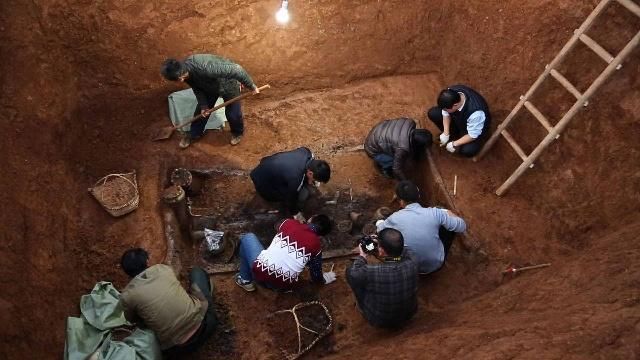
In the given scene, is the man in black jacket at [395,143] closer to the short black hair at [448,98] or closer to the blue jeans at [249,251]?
the short black hair at [448,98]

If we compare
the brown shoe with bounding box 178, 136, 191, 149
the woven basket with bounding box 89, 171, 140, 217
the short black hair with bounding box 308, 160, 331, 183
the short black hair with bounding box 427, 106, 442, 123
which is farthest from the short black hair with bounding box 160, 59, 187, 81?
the short black hair with bounding box 427, 106, 442, 123

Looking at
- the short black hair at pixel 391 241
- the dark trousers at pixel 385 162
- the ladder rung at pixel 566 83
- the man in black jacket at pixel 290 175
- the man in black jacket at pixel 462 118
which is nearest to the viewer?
the short black hair at pixel 391 241

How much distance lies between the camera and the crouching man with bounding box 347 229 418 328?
435 centimetres

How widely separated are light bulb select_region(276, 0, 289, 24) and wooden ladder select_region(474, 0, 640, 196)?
332 centimetres

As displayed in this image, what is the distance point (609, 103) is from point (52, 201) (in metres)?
6.34

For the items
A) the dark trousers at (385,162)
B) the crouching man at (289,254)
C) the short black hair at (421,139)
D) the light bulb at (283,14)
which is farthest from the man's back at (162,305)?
the light bulb at (283,14)

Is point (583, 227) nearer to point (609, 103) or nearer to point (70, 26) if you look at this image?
point (609, 103)

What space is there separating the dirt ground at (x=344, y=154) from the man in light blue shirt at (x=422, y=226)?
2.02ft

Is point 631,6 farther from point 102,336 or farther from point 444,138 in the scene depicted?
point 102,336

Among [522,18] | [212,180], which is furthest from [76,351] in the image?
[522,18]

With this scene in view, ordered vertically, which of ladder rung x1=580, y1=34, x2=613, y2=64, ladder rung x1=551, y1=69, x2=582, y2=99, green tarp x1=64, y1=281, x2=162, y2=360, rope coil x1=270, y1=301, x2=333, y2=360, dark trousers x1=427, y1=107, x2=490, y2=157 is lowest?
green tarp x1=64, y1=281, x2=162, y2=360

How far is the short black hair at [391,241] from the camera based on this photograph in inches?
169

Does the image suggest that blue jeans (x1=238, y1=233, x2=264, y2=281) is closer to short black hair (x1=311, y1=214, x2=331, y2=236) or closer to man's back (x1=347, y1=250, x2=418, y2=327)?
short black hair (x1=311, y1=214, x2=331, y2=236)

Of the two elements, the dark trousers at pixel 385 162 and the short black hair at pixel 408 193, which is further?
the dark trousers at pixel 385 162
